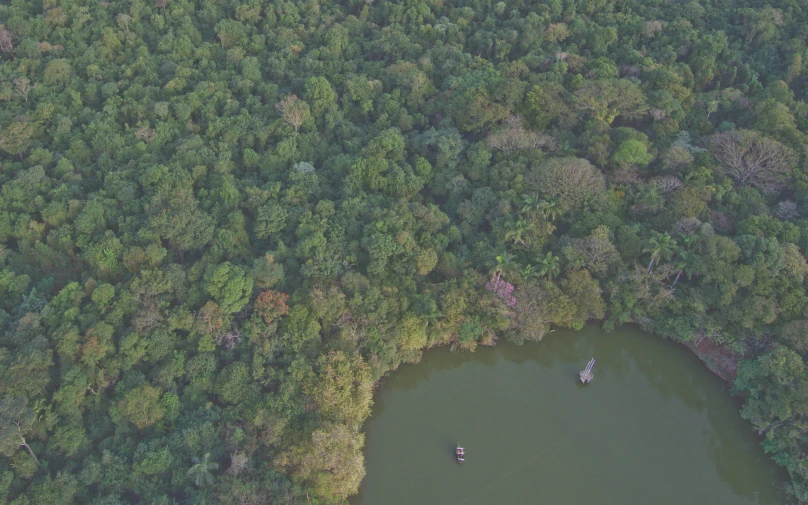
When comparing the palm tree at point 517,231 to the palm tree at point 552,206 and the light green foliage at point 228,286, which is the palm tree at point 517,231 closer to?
the palm tree at point 552,206

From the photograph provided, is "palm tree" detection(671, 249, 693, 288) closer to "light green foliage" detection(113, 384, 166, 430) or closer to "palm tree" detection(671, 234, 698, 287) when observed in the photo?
"palm tree" detection(671, 234, 698, 287)

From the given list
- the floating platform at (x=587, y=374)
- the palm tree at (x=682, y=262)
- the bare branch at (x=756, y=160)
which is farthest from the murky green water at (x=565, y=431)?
the bare branch at (x=756, y=160)

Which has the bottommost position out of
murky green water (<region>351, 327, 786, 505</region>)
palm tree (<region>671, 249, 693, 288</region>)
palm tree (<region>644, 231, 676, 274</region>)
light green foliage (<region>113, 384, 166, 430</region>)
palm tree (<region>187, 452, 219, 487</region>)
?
murky green water (<region>351, 327, 786, 505</region>)

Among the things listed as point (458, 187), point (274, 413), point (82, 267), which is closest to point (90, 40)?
point (82, 267)

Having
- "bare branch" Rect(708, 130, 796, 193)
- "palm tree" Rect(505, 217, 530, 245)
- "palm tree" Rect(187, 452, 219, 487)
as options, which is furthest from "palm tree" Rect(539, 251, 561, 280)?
"palm tree" Rect(187, 452, 219, 487)

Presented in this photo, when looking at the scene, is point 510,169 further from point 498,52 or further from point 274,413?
point 274,413

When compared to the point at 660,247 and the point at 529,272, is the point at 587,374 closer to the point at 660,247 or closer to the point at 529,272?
the point at 529,272
